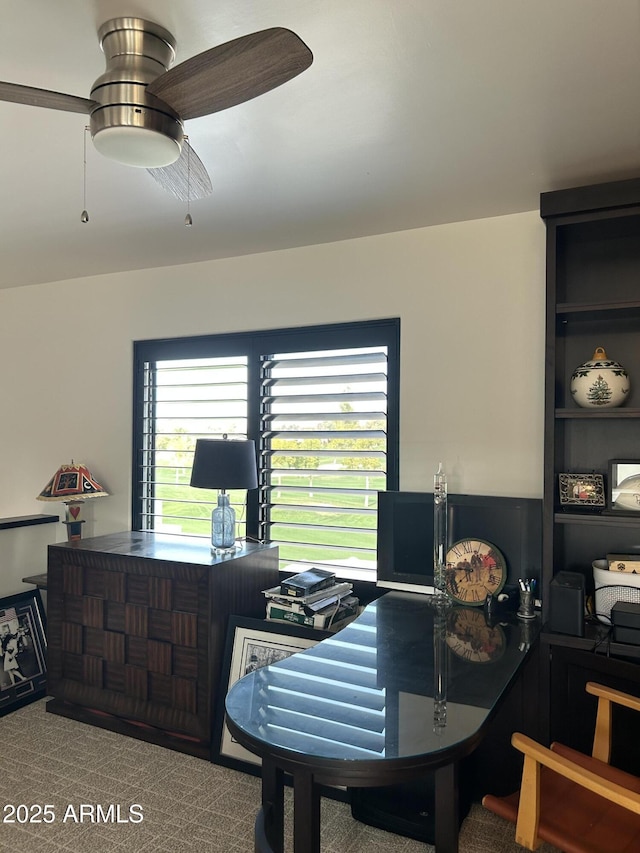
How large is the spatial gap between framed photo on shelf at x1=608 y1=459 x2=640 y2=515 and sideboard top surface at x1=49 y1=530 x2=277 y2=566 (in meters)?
1.69

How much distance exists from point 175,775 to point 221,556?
3.13 ft

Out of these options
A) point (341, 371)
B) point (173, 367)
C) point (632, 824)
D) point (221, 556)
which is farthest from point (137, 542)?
point (632, 824)

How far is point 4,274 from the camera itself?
4.00 meters

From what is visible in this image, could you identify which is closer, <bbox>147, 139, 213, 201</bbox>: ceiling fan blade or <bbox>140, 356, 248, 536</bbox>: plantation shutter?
<bbox>147, 139, 213, 201</bbox>: ceiling fan blade

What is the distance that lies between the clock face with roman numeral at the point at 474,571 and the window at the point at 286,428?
22.1 inches

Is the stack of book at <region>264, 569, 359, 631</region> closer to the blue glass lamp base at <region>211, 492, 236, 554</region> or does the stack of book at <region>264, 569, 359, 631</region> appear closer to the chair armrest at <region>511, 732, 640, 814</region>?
the blue glass lamp base at <region>211, 492, 236, 554</region>

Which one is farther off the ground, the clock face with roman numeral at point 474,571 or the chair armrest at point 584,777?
the clock face with roman numeral at point 474,571

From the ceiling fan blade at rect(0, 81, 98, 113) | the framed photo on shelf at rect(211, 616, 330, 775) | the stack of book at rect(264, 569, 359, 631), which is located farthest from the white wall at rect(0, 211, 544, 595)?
the ceiling fan blade at rect(0, 81, 98, 113)

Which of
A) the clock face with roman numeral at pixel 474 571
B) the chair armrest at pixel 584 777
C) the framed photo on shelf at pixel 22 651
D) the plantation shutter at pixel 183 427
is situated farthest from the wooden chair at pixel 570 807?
the framed photo on shelf at pixel 22 651

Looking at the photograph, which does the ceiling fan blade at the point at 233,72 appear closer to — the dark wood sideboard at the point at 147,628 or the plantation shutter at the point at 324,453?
the plantation shutter at the point at 324,453

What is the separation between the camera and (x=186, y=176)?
1.94m

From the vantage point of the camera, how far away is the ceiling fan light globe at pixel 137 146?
152 cm

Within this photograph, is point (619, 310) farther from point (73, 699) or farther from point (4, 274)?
point (4, 274)

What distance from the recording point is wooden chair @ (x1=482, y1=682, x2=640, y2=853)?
60.2 inches
